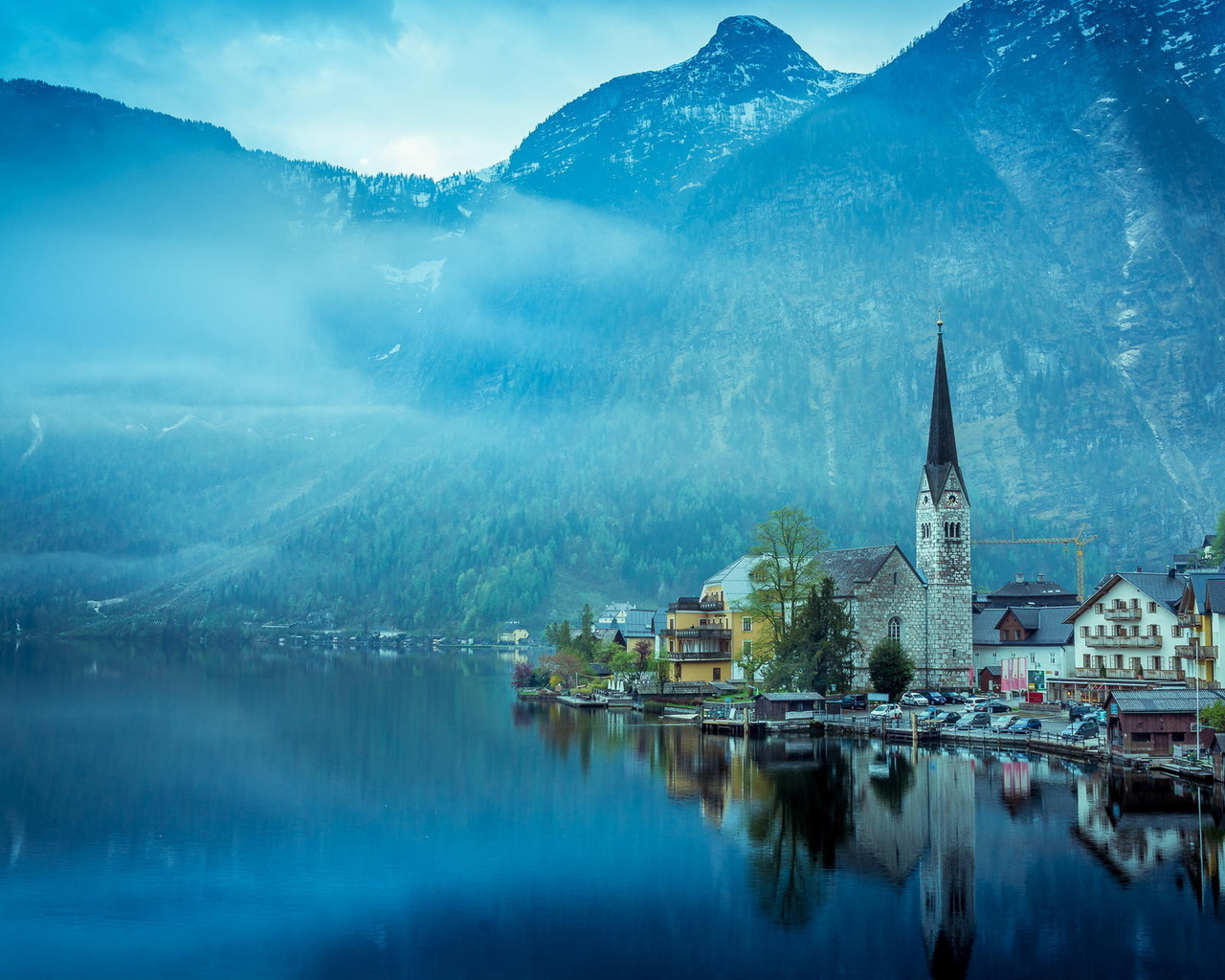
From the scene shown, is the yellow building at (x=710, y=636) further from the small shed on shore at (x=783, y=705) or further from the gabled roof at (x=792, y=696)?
the small shed on shore at (x=783, y=705)

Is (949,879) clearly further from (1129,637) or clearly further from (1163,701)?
(1129,637)

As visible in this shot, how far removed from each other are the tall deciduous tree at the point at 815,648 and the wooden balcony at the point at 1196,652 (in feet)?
76.5

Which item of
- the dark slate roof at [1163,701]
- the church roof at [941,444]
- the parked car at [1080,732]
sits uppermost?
the church roof at [941,444]

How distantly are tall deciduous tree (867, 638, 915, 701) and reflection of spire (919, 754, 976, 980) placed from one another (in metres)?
34.6

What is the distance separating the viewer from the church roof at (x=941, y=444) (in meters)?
109

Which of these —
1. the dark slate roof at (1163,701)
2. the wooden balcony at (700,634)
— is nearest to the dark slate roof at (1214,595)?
the dark slate roof at (1163,701)

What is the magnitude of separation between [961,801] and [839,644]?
37.6 metres

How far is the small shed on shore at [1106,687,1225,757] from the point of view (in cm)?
6650

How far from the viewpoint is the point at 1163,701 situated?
6706cm

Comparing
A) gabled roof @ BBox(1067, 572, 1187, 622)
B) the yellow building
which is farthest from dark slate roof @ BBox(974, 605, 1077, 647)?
the yellow building

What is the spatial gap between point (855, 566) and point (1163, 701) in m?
41.2

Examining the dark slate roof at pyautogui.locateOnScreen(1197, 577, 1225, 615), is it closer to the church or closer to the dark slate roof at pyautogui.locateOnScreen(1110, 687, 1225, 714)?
the dark slate roof at pyautogui.locateOnScreen(1110, 687, 1225, 714)

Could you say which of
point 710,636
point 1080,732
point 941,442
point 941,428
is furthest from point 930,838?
point 710,636

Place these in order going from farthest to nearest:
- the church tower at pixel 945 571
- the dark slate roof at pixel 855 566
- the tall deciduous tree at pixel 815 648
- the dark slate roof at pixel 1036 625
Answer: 1. the church tower at pixel 945 571
2. the dark slate roof at pixel 1036 625
3. the dark slate roof at pixel 855 566
4. the tall deciduous tree at pixel 815 648
